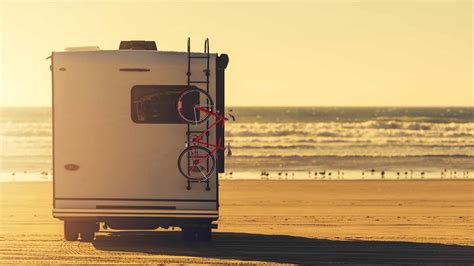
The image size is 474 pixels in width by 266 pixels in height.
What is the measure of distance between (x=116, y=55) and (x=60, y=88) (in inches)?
33.4

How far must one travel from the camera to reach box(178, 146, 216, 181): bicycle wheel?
13.8 meters

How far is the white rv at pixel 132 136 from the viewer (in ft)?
45.1

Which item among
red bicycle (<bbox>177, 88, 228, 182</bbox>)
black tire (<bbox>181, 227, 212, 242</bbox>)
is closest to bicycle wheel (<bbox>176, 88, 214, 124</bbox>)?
red bicycle (<bbox>177, 88, 228, 182</bbox>)

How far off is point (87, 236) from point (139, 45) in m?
2.68

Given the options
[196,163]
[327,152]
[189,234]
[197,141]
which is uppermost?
[197,141]

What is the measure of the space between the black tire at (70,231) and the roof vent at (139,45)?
247 cm

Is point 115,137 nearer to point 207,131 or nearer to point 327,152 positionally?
point 207,131

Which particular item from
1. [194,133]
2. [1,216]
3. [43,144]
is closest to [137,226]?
[194,133]

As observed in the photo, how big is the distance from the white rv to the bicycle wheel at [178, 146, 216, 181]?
3 centimetres

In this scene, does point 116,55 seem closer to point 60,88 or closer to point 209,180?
point 60,88

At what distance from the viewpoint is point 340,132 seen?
5984 cm

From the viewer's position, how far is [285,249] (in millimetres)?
13797

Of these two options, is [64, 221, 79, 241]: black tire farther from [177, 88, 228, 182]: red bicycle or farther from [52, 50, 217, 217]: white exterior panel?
[177, 88, 228, 182]: red bicycle

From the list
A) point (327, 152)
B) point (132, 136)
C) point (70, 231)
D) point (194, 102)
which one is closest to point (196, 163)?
point (194, 102)
